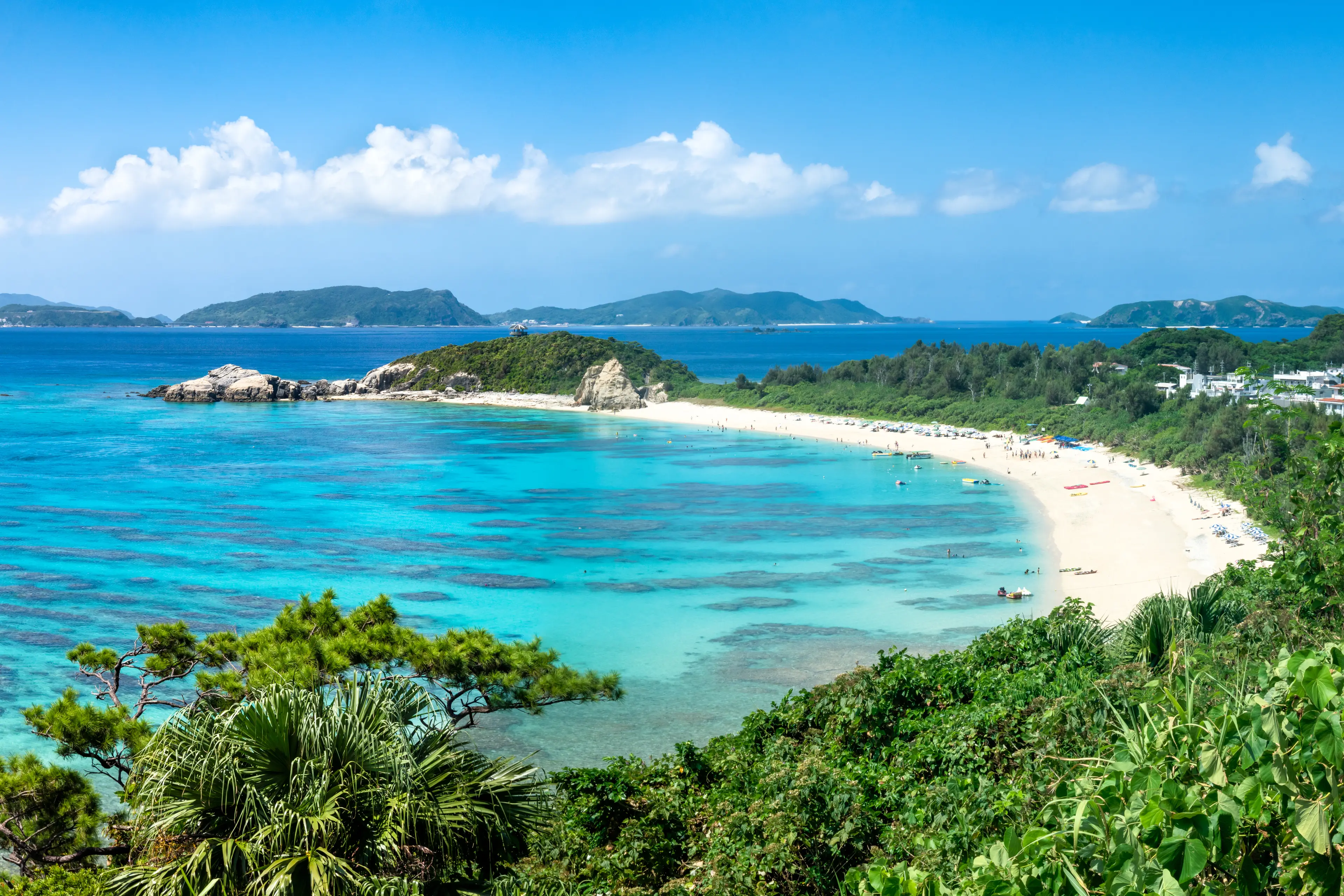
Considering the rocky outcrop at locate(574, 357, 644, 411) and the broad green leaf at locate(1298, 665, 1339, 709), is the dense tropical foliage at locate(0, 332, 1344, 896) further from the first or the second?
A: the rocky outcrop at locate(574, 357, 644, 411)

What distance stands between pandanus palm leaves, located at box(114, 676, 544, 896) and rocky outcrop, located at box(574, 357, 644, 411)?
86081mm

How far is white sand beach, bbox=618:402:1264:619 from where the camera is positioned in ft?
97.5

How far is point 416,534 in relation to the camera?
3994cm

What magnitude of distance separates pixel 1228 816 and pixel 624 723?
59.3ft

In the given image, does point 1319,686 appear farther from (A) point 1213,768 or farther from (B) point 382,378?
(B) point 382,378

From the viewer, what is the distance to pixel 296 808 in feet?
22.3

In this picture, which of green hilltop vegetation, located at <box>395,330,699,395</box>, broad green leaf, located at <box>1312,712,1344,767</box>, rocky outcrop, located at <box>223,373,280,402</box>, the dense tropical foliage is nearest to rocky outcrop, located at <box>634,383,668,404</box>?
green hilltop vegetation, located at <box>395,330,699,395</box>

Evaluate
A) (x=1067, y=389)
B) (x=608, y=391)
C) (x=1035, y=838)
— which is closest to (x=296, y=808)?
(x=1035, y=838)

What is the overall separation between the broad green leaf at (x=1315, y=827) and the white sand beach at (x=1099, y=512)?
23774 mm

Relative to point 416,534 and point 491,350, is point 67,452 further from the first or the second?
point 491,350

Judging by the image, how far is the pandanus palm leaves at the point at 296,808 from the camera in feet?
21.6

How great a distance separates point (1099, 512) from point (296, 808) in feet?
136

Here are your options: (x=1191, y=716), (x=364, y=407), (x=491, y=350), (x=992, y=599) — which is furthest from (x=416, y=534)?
(x=491, y=350)

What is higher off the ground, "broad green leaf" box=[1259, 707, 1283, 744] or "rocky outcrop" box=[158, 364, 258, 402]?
"broad green leaf" box=[1259, 707, 1283, 744]
